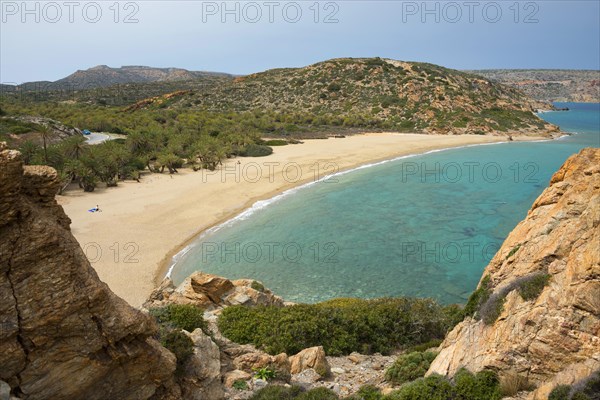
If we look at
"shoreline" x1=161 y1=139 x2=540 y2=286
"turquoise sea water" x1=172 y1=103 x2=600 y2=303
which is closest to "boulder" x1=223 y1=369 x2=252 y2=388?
"turquoise sea water" x1=172 y1=103 x2=600 y2=303

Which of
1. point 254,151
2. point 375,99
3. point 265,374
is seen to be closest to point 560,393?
point 265,374

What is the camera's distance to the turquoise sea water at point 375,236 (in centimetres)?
2083

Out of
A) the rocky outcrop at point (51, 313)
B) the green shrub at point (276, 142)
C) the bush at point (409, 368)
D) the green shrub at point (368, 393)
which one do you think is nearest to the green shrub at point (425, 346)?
the bush at point (409, 368)

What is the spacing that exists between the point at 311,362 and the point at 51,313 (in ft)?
22.8

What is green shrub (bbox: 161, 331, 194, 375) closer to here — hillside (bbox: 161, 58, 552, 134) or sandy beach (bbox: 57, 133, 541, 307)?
sandy beach (bbox: 57, 133, 541, 307)

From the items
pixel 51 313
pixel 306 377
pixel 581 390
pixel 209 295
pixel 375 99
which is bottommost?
pixel 306 377

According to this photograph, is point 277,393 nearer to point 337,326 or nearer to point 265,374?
point 265,374

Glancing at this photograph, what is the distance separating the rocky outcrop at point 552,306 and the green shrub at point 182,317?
6.57m

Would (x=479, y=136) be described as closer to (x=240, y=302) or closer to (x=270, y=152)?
(x=270, y=152)

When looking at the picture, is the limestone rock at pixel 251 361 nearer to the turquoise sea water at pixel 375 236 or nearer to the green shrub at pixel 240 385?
the green shrub at pixel 240 385

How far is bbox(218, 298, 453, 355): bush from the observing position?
12.3 m

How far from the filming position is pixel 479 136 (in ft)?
249

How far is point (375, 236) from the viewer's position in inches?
1070

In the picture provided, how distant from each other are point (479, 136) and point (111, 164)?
66.7m
